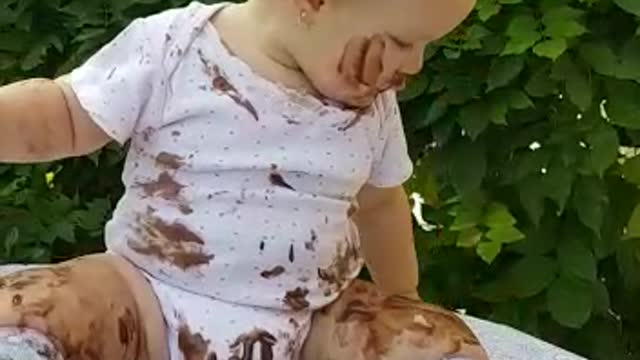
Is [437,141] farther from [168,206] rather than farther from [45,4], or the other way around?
[168,206]

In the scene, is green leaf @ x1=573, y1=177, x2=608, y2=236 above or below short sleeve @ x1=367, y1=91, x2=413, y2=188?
below

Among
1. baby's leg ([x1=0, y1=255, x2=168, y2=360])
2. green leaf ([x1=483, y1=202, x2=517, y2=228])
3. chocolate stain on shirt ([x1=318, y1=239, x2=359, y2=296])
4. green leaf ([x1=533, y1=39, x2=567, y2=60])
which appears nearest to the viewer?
baby's leg ([x1=0, y1=255, x2=168, y2=360])

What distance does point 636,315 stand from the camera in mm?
1602

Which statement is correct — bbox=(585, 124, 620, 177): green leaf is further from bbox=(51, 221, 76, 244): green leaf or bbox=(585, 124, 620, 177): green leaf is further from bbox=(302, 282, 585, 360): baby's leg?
bbox=(51, 221, 76, 244): green leaf

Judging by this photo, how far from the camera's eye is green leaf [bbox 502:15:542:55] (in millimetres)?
1383

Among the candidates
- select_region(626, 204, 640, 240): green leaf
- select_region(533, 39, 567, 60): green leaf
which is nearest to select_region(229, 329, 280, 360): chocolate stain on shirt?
select_region(533, 39, 567, 60): green leaf

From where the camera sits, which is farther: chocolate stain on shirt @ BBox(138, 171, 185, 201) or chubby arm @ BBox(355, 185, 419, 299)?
chubby arm @ BBox(355, 185, 419, 299)

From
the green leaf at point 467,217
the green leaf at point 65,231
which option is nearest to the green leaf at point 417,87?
the green leaf at point 467,217

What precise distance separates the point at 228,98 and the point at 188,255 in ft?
0.33

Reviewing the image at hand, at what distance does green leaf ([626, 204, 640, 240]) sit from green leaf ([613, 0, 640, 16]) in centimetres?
19

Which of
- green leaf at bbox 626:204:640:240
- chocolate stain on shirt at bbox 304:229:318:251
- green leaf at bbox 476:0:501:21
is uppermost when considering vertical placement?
chocolate stain on shirt at bbox 304:229:318:251

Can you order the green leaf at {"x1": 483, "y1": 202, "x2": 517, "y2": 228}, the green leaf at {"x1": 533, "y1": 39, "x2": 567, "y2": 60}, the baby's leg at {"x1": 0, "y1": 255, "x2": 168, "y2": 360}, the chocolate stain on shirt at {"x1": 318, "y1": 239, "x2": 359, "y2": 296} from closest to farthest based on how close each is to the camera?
the baby's leg at {"x1": 0, "y1": 255, "x2": 168, "y2": 360} < the chocolate stain on shirt at {"x1": 318, "y1": 239, "x2": 359, "y2": 296} < the green leaf at {"x1": 533, "y1": 39, "x2": 567, "y2": 60} < the green leaf at {"x1": 483, "y1": 202, "x2": 517, "y2": 228}

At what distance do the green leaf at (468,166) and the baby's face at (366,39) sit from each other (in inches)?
18.6

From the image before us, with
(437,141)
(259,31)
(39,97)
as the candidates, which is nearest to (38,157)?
(39,97)
